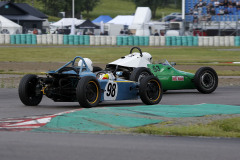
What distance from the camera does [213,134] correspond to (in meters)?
7.91

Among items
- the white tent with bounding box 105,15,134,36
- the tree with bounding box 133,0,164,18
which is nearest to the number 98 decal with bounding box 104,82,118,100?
the white tent with bounding box 105,15,134,36

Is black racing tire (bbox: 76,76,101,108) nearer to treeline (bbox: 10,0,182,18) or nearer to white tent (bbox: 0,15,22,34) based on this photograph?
white tent (bbox: 0,15,22,34)

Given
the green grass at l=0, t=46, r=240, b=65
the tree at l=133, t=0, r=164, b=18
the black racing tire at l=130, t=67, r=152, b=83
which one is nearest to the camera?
the black racing tire at l=130, t=67, r=152, b=83

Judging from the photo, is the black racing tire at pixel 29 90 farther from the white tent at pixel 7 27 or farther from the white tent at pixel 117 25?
the white tent at pixel 117 25

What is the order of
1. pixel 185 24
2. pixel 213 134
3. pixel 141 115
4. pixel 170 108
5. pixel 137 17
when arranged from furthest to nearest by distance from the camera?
pixel 137 17 < pixel 185 24 < pixel 170 108 < pixel 141 115 < pixel 213 134

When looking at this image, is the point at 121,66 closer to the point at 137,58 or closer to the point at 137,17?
the point at 137,58

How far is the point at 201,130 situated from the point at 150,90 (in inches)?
153

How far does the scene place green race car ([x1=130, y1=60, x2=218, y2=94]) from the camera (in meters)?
14.5

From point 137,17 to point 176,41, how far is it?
13.8 meters

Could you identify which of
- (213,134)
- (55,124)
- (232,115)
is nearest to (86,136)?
A: (55,124)

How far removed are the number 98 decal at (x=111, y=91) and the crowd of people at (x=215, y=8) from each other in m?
45.3

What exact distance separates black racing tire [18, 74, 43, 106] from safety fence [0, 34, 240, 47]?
34.5 metres

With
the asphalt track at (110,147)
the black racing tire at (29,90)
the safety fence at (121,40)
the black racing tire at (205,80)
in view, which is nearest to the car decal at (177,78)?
the black racing tire at (205,80)

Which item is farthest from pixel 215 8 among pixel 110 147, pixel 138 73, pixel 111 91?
pixel 110 147
